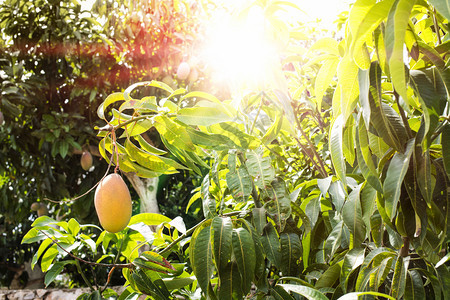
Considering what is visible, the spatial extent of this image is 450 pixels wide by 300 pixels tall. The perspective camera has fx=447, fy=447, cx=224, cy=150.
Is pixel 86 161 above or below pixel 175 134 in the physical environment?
below

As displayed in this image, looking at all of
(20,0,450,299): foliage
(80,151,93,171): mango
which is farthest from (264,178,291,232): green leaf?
(80,151,93,171): mango

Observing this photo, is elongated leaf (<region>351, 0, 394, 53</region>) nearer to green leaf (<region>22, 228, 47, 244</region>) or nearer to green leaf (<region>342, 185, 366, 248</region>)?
green leaf (<region>342, 185, 366, 248</region>)

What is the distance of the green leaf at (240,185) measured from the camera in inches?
31.2

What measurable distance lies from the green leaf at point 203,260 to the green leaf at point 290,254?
0.15 metres

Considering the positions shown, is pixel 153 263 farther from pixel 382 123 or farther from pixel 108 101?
pixel 382 123

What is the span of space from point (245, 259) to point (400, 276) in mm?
245

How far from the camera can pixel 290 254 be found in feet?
2.72

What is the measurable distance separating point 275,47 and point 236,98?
201 millimetres

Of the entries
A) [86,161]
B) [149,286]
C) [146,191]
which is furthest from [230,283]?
[86,161]

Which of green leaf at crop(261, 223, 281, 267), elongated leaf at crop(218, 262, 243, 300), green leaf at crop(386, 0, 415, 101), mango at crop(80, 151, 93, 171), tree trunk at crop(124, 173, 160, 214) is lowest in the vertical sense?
tree trunk at crop(124, 173, 160, 214)

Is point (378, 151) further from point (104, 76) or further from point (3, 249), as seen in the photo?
point (3, 249)

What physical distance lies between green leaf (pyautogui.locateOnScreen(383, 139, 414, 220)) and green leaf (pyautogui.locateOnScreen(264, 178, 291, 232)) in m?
0.32

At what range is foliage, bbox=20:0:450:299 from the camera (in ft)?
1.67

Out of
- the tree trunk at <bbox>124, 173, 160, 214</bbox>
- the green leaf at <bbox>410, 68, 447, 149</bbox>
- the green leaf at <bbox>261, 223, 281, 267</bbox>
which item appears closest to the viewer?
the green leaf at <bbox>410, 68, 447, 149</bbox>
